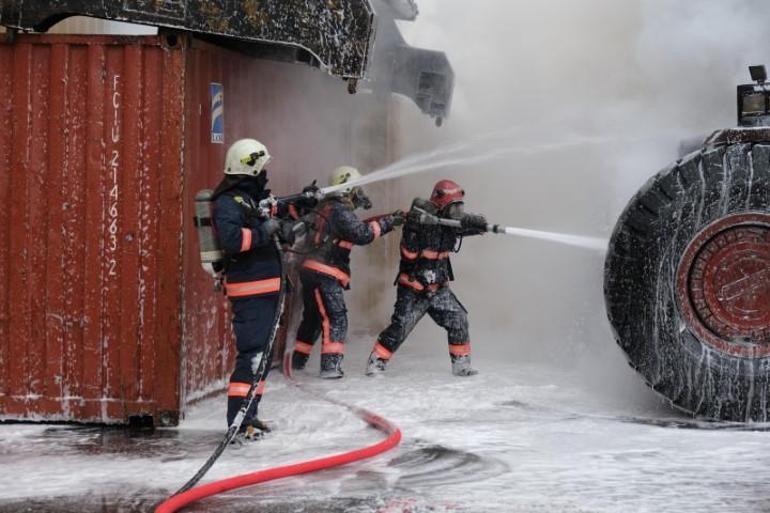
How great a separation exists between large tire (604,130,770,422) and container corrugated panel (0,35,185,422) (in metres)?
2.80

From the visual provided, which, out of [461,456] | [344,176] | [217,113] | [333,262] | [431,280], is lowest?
[461,456]

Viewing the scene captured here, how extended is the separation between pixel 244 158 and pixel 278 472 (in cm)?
202

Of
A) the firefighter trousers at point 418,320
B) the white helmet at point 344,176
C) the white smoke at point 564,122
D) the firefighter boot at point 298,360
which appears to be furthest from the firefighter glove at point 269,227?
the firefighter boot at point 298,360

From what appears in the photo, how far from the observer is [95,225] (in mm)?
7250

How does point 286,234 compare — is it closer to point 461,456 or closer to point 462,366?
point 461,456

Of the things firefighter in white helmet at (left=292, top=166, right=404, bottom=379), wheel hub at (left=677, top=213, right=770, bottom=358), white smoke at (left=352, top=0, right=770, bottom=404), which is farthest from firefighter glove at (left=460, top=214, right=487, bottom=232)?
wheel hub at (left=677, top=213, right=770, bottom=358)

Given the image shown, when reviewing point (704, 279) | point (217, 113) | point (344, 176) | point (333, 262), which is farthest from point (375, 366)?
point (704, 279)

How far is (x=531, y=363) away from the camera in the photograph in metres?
9.92

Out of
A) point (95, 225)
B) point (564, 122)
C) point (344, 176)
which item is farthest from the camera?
point (564, 122)

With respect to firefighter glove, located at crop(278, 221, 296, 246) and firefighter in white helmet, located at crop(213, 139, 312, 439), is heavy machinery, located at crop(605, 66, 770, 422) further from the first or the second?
firefighter in white helmet, located at crop(213, 139, 312, 439)

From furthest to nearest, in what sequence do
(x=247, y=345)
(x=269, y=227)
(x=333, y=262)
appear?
(x=333, y=262) < (x=247, y=345) < (x=269, y=227)

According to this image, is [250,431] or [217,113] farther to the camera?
[217,113]

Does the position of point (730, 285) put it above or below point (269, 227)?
below

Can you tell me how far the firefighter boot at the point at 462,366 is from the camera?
918 centimetres
